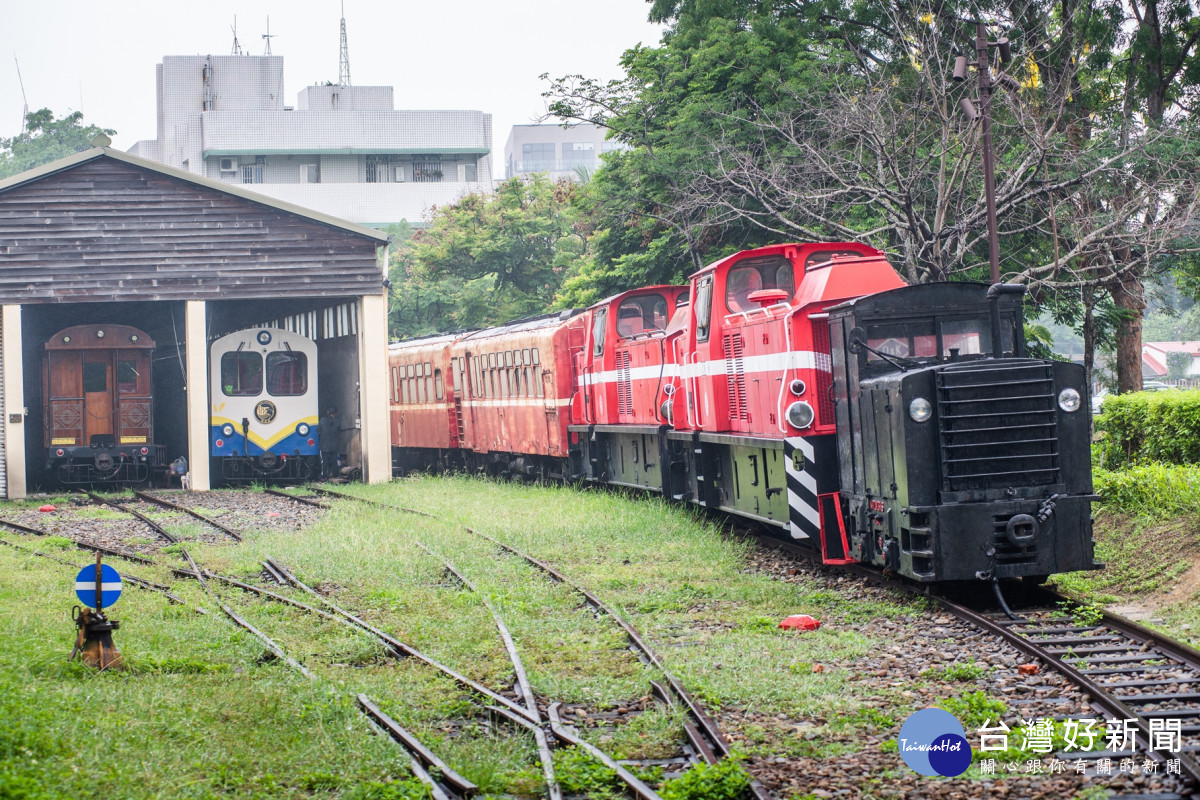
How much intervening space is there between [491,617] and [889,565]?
10.8 ft

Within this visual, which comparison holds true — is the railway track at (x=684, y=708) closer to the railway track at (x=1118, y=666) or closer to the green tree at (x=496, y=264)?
the railway track at (x=1118, y=666)

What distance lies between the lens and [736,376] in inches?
508

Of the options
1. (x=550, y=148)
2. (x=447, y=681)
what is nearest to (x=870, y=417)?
(x=447, y=681)

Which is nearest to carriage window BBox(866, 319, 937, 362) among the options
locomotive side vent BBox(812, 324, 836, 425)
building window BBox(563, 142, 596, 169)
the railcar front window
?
the railcar front window

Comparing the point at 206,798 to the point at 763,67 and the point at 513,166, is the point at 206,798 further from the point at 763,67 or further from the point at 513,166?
the point at 513,166

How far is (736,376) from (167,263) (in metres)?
15.3

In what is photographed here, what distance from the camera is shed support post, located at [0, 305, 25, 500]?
2267 cm

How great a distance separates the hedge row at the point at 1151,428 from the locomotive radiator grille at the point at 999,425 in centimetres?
521

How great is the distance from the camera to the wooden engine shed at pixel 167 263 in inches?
910

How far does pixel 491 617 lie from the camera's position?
31.6ft

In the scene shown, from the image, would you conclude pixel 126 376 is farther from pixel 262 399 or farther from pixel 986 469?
pixel 986 469

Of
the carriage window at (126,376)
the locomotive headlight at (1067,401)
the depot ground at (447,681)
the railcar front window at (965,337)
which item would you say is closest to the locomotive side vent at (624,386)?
the depot ground at (447,681)

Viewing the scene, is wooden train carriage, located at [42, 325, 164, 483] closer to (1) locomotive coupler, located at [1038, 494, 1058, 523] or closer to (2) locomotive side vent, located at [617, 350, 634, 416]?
(2) locomotive side vent, located at [617, 350, 634, 416]

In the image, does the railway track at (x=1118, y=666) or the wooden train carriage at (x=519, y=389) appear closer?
the railway track at (x=1118, y=666)
